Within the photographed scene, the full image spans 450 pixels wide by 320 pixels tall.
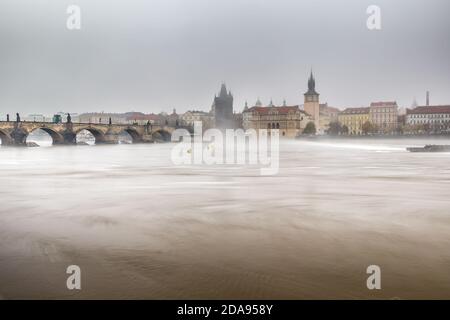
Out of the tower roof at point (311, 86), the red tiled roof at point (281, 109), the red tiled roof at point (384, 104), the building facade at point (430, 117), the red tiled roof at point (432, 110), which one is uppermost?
the tower roof at point (311, 86)

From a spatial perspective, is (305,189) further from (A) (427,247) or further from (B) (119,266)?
(B) (119,266)

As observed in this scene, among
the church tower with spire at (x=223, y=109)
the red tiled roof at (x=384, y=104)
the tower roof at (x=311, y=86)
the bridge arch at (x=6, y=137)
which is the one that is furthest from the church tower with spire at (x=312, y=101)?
the bridge arch at (x=6, y=137)

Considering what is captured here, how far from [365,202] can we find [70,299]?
9.68 m

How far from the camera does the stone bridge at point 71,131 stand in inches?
2393

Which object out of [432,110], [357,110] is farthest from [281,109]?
[432,110]

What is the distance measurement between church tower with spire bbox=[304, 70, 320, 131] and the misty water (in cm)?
12904

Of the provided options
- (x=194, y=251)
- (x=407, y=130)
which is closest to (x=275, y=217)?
(x=194, y=251)

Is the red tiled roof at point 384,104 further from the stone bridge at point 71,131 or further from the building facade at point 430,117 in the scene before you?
the stone bridge at point 71,131

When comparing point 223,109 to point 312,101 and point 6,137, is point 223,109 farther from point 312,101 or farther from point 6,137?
point 6,137

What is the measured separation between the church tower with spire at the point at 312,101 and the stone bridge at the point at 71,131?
187 feet

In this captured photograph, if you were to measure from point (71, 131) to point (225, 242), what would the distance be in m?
68.4
